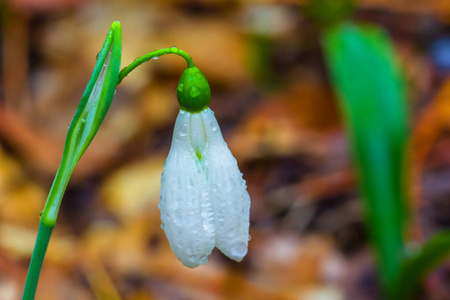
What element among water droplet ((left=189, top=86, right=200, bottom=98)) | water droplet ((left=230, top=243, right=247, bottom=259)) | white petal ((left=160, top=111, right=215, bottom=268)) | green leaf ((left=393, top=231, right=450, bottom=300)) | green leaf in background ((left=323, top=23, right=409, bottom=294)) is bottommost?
water droplet ((left=230, top=243, right=247, bottom=259))

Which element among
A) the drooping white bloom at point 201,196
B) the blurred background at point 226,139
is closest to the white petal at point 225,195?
the drooping white bloom at point 201,196

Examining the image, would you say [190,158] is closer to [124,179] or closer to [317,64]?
[124,179]

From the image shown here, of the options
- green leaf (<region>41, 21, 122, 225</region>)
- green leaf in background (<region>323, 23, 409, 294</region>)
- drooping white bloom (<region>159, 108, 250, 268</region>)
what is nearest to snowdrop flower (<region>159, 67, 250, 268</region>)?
drooping white bloom (<region>159, 108, 250, 268</region>)

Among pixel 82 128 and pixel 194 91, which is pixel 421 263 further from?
pixel 82 128

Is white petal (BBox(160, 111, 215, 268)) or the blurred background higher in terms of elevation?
the blurred background

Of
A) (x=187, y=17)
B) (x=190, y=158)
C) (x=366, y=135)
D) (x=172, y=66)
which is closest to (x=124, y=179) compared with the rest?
(x=172, y=66)

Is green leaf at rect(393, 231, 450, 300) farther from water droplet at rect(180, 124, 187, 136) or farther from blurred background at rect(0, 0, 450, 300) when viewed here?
water droplet at rect(180, 124, 187, 136)
